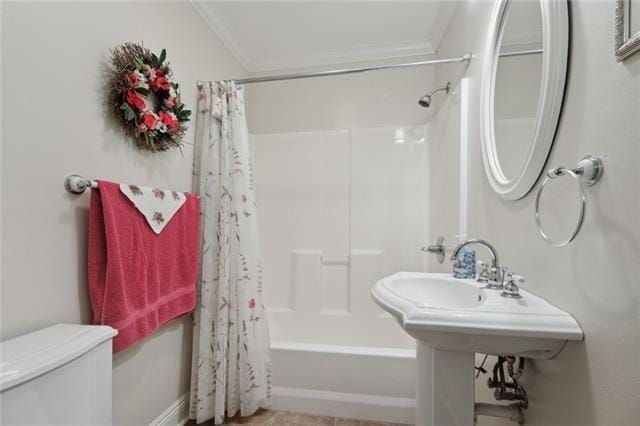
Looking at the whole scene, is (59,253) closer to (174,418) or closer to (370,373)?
(174,418)

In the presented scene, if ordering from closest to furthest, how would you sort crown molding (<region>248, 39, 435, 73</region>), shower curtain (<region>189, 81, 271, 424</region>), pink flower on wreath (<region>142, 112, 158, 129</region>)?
pink flower on wreath (<region>142, 112, 158, 129</region>)
shower curtain (<region>189, 81, 271, 424</region>)
crown molding (<region>248, 39, 435, 73</region>)

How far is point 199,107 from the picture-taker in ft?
5.35

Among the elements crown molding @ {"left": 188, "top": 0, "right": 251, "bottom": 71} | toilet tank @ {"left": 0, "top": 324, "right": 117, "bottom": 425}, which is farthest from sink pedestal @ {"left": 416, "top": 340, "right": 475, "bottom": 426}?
crown molding @ {"left": 188, "top": 0, "right": 251, "bottom": 71}

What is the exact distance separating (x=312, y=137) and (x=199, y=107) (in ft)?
3.09

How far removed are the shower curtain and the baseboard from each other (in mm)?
57

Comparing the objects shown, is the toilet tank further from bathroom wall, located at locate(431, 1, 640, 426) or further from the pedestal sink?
bathroom wall, located at locate(431, 1, 640, 426)

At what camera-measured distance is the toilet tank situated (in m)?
0.60

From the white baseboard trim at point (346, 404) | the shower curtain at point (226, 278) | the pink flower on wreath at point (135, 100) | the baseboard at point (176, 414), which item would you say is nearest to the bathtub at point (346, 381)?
the white baseboard trim at point (346, 404)

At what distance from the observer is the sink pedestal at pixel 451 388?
0.79 metres

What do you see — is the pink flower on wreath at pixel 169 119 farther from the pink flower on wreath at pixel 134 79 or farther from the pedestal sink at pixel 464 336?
the pedestal sink at pixel 464 336

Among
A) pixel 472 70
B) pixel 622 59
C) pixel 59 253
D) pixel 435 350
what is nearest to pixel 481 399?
pixel 435 350

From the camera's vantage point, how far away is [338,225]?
227cm

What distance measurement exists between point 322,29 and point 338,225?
1.48 metres

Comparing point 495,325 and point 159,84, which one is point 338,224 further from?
point 495,325
